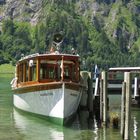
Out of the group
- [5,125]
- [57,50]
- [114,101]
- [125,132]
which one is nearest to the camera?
[125,132]

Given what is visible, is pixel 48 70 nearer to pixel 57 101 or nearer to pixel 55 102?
pixel 55 102

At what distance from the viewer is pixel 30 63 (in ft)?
123

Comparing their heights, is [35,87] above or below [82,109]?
above

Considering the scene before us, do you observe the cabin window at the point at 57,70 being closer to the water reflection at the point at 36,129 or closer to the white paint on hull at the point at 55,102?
the white paint on hull at the point at 55,102

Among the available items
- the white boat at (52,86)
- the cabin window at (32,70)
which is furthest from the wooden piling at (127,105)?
the cabin window at (32,70)

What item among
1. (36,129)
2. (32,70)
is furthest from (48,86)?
(32,70)

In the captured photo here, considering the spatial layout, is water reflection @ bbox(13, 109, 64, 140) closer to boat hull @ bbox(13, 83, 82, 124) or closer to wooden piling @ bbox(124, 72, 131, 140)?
boat hull @ bbox(13, 83, 82, 124)

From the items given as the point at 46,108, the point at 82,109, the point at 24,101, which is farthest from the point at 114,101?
the point at 46,108

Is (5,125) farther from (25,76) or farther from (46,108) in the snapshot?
(25,76)

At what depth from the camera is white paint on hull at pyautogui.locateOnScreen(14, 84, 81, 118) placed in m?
33.1

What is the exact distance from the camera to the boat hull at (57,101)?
→ 1303 inches

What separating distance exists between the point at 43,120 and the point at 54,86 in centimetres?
474

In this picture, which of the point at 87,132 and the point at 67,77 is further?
the point at 67,77

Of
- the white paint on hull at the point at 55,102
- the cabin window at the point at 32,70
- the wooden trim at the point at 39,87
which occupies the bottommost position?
the white paint on hull at the point at 55,102
